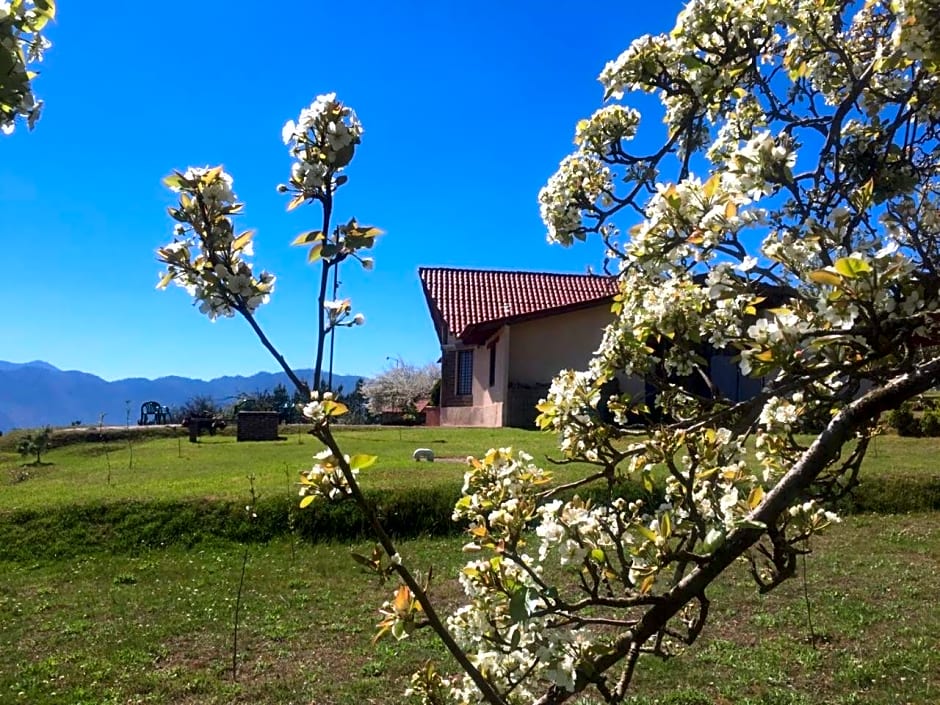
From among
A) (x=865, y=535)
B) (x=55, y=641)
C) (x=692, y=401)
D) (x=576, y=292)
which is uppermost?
(x=576, y=292)

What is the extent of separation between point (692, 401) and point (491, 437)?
14879mm

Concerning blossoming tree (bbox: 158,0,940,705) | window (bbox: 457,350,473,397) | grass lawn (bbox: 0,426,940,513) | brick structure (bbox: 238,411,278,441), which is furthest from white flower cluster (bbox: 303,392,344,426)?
window (bbox: 457,350,473,397)

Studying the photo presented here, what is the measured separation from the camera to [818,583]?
25.8 feet

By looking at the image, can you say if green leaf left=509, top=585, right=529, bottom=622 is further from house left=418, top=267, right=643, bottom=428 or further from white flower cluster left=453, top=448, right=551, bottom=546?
house left=418, top=267, right=643, bottom=428

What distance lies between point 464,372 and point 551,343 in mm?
4884

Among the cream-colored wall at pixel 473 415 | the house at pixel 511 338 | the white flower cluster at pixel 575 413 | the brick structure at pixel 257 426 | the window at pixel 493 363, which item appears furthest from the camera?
the window at pixel 493 363

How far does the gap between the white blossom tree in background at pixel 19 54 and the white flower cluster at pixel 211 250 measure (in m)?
0.31

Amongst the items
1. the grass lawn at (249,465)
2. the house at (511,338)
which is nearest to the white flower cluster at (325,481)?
the grass lawn at (249,465)

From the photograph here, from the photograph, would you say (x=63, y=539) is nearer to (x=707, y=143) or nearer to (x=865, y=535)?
(x=707, y=143)

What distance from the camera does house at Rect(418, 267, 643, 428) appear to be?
68.0 ft

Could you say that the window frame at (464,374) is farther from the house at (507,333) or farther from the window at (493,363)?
the window at (493,363)

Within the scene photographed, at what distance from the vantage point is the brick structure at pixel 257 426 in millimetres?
21078

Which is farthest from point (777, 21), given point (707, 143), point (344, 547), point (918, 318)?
point (344, 547)

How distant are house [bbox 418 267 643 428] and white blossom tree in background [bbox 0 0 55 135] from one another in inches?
693
